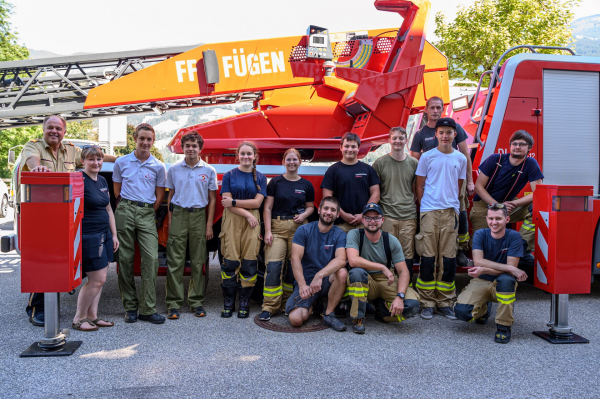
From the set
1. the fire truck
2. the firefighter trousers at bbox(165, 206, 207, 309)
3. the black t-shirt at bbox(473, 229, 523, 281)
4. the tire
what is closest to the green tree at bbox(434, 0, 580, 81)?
the fire truck

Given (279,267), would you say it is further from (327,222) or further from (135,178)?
(135,178)

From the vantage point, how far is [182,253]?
4336 mm

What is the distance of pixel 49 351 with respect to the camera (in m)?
3.33

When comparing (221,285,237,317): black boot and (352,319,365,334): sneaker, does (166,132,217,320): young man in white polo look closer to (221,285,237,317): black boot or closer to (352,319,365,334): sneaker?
(221,285,237,317): black boot

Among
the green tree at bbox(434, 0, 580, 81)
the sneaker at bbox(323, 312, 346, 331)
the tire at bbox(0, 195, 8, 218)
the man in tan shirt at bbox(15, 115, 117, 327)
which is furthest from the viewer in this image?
the green tree at bbox(434, 0, 580, 81)

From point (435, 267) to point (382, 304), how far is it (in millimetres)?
706

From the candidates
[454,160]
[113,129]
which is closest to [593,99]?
[454,160]

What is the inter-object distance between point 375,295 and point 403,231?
744 mm

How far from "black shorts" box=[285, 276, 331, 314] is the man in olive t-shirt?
0.84m

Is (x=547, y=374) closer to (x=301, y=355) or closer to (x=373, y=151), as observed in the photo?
(x=301, y=355)

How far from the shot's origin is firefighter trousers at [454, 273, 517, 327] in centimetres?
→ 380

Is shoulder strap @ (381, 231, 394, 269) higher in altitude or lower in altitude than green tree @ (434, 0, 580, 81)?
lower

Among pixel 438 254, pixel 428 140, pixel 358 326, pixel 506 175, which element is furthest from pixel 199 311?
pixel 506 175

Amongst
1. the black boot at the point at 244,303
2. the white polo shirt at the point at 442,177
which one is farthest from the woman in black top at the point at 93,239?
the white polo shirt at the point at 442,177
